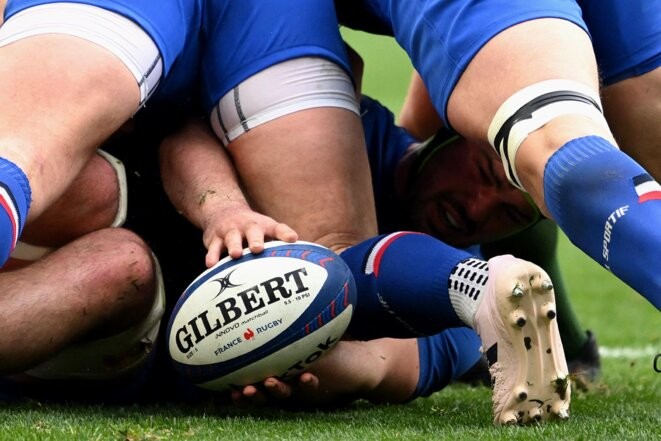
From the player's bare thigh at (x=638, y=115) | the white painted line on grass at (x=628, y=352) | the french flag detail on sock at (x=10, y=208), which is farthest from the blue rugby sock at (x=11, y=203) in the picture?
the white painted line on grass at (x=628, y=352)

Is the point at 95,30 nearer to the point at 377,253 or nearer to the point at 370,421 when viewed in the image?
the point at 377,253

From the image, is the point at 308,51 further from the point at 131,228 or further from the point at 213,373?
the point at 213,373

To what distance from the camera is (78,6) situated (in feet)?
9.13

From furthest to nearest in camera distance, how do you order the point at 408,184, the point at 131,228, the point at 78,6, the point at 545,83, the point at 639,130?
the point at 408,184
the point at 131,228
the point at 639,130
the point at 78,6
the point at 545,83

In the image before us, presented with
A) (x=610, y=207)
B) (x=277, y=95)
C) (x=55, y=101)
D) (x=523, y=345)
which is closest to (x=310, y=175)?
(x=277, y=95)

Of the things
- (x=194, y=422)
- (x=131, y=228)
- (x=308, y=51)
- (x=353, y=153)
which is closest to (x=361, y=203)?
(x=353, y=153)

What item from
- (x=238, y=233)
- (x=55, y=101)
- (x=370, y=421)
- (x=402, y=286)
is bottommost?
(x=370, y=421)

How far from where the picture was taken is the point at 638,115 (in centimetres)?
303

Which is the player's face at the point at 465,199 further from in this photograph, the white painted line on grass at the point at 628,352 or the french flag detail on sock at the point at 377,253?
the white painted line on grass at the point at 628,352

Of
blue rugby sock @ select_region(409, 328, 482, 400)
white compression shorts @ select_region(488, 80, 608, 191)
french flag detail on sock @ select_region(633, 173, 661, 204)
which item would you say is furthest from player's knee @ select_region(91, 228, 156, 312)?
french flag detail on sock @ select_region(633, 173, 661, 204)

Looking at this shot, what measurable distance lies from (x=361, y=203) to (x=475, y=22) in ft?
2.30

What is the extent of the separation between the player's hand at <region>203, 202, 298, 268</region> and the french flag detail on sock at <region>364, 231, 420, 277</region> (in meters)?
0.21

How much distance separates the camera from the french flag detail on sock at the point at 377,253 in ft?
9.32

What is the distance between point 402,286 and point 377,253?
0.51 ft
